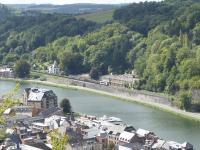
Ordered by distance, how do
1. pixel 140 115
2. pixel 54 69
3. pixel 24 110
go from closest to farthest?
1. pixel 24 110
2. pixel 140 115
3. pixel 54 69

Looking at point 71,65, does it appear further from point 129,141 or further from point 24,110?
point 129,141

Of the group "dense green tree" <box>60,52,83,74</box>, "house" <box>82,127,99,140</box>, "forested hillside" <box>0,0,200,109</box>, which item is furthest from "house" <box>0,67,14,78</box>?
"house" <box>82,127,99,140</box>

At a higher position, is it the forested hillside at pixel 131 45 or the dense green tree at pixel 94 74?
the forested hillside at pixel 131 45

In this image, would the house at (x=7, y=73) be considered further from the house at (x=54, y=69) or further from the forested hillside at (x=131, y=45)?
the forested hillside at (x=131, y=45)

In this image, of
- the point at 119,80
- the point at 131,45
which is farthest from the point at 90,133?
the point at 131,45

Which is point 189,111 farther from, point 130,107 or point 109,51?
point 109,51

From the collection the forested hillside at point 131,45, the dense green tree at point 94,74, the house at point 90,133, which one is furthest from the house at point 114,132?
the dense green tree at point 94,74

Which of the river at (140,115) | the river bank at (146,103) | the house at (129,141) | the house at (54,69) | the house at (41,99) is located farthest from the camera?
the house at (54,69)
